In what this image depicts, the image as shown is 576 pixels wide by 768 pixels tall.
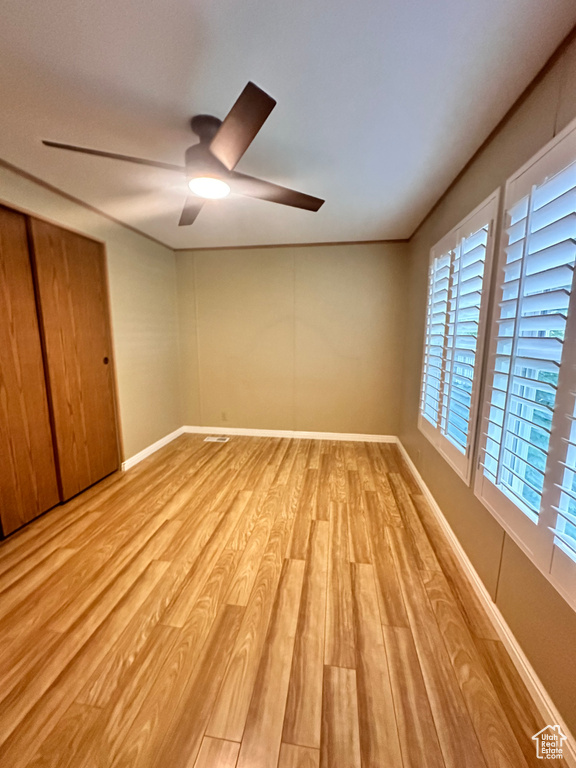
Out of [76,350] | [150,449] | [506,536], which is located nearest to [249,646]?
[506,536]

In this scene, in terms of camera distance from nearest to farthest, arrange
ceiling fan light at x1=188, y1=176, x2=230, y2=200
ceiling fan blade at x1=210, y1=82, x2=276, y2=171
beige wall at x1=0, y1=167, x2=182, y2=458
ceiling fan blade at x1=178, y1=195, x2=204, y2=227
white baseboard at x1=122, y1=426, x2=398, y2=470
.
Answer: ceiling fan blade at x1=210, y1=82, x2=276, y2=171, ceiling fan light at x1=188, y1=176, x2=230, y2=200, ceiling fan blade at x1=178, y1=195, x2=204, y2=227, beige wall at x1=0, y1=167, x2=182, y2=458, white baseboard at x1=122, y1=426, x2=398, y2=470

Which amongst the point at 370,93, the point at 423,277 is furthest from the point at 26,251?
the point at 423,277

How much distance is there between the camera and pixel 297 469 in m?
2.96

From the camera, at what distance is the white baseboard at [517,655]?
3.07ft

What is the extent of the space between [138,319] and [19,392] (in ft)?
4.60

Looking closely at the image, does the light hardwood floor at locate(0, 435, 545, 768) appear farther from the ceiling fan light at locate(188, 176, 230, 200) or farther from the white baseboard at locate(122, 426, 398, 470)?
the ceiling fan light at locate(188, 176, 230, 200)

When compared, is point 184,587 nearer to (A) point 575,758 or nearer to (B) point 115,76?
(A) point 575,758

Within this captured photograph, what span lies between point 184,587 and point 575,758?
1601mm

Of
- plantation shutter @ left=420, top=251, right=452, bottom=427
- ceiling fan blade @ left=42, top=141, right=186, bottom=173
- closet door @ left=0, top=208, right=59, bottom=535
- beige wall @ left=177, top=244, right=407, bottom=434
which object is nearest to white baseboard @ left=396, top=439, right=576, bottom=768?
plantation shutter @ left=420, top=251, right=452, bottom=427

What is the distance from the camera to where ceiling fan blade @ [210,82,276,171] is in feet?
3.47

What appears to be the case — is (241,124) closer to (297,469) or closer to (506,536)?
(506,536)

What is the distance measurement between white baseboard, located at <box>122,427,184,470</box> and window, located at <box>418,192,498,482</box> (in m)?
2.95

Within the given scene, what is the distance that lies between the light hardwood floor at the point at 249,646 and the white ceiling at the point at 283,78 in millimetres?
2412

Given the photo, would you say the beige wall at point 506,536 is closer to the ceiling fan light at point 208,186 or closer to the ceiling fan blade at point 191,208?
the ceiling fan light at point 208,186
